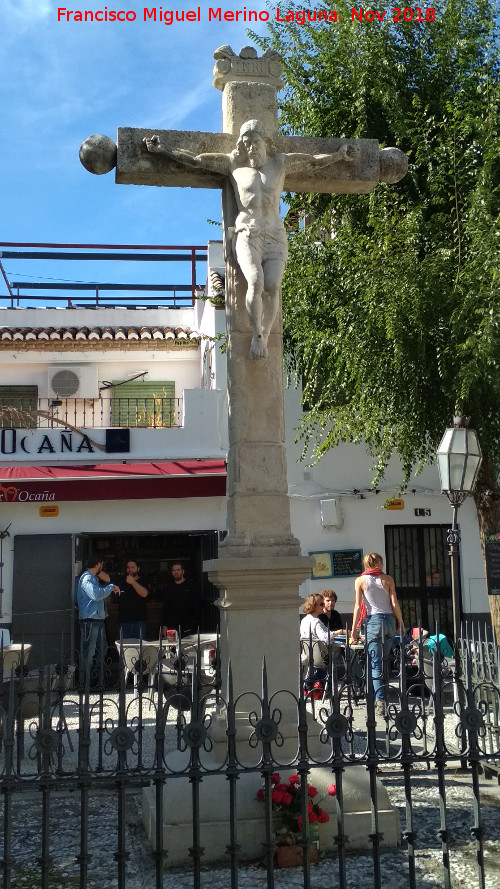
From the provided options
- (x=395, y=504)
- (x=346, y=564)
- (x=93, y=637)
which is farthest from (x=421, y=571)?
(x=93, y=637)

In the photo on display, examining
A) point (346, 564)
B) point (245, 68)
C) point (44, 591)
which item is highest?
point (245, 68)

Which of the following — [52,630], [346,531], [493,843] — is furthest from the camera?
[346,531]

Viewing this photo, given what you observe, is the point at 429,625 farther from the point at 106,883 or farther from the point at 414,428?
the point at 106,883

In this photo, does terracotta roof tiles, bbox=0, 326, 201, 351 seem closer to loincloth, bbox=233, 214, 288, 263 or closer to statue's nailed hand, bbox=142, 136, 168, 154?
statue's nailed hand, bbox=142, 136, 168, 154

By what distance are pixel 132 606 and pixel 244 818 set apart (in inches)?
359

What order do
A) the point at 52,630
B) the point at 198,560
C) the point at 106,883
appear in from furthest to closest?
the point at 198,560
the point at 52,630
the point at 106,883

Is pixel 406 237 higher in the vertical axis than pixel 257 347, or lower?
higher

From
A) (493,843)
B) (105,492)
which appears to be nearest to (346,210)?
(105,492)

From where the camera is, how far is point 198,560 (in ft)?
51.9

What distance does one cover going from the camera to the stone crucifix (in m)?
5.12

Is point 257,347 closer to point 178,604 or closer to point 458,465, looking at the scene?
point 458,465

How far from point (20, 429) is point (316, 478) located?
4.99m

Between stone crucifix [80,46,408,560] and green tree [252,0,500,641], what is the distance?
186 inches

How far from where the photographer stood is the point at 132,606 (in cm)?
1345
